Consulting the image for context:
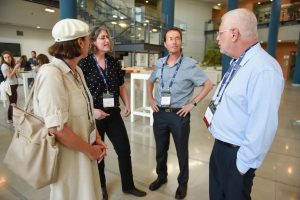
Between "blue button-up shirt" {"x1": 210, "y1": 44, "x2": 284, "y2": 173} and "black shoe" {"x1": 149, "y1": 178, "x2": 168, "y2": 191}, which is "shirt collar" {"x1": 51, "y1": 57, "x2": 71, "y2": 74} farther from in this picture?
"black shoe" {"x1": 149, "y1": 178, "x2": 168, "y2": 191}

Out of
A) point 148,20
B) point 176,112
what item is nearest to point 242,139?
point 176,112

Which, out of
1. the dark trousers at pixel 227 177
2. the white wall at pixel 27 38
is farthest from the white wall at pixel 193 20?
the dark trousers at pixel 227 177

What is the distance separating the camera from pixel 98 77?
6.34 feet

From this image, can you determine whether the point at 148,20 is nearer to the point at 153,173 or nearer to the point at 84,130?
the point at 153,173

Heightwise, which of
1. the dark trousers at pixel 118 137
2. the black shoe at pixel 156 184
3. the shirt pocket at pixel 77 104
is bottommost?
the black shoe at pixel 156 184

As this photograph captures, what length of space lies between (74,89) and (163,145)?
128 centimetres

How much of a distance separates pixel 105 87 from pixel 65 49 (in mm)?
792

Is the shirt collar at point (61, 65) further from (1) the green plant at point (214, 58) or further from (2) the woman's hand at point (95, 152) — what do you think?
(1) the green plant at point (214, 58)

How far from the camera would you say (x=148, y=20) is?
30.9 ft

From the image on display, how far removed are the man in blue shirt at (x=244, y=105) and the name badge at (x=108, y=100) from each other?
94 cm

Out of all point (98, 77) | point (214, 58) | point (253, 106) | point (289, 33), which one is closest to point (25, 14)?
point (214, 58)

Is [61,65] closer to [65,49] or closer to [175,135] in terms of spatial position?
[65,49]

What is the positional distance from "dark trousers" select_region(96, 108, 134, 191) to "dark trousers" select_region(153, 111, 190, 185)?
1.10 ft

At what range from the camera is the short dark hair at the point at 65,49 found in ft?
3.96
